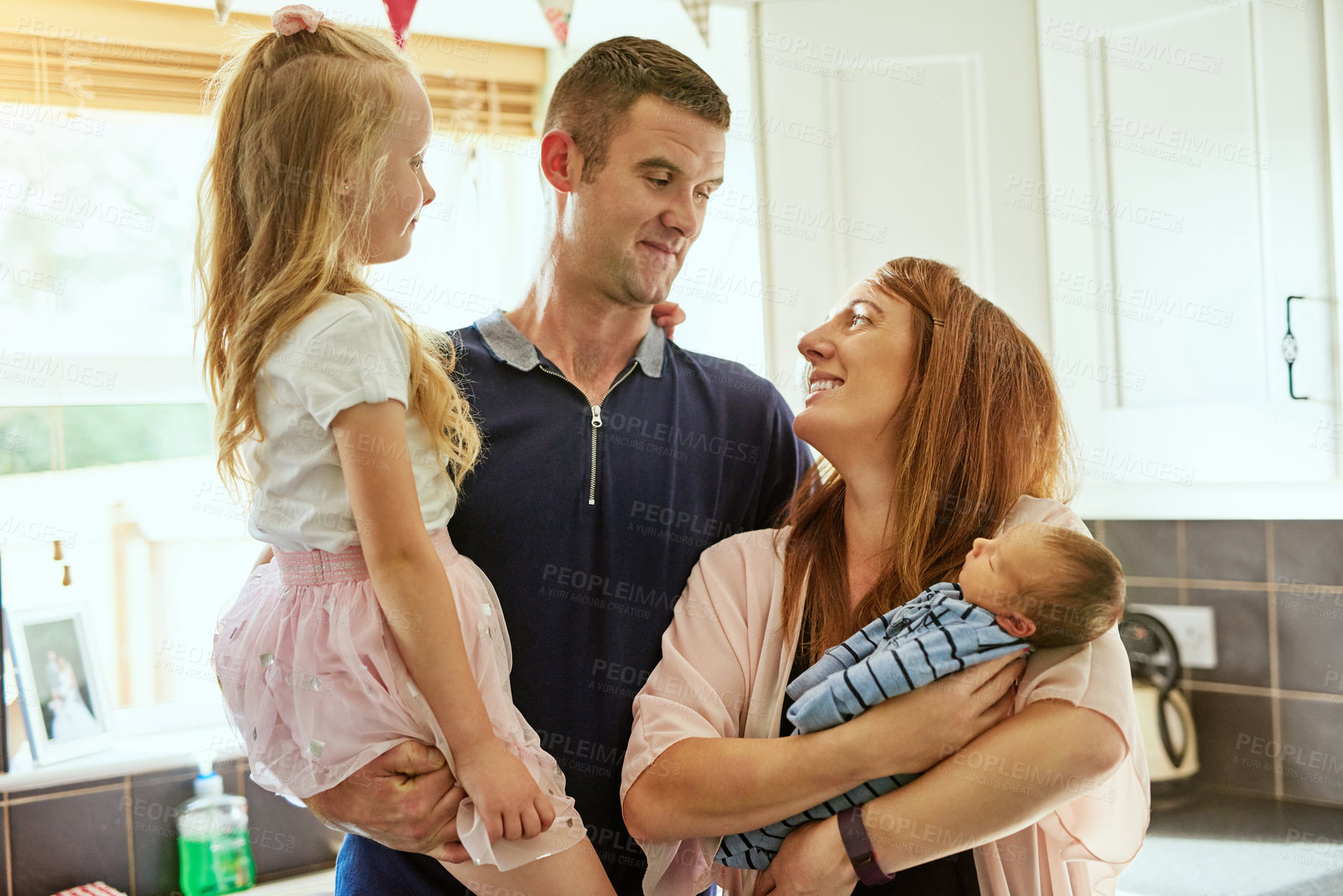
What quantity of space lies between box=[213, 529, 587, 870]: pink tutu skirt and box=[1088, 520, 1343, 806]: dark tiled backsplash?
1.87 m

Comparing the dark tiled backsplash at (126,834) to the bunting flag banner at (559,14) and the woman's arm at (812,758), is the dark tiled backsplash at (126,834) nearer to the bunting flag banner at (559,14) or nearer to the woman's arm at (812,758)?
the woman's arm at (812,758)

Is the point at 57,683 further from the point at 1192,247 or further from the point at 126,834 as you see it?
the point at 1192,247

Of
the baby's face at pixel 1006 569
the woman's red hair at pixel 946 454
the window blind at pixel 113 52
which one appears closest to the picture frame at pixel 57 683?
the window blind at pixel 113 52

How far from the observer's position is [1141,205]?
6.81 ft

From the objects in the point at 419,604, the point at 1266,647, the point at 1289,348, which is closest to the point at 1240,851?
the point at 1266,647

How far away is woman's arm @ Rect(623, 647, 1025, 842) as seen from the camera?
3.59 ft

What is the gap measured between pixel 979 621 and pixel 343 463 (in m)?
0.71

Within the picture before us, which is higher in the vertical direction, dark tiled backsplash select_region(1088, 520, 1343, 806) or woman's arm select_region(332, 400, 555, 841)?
woman's arm select_region(332, 400, 555, 841)

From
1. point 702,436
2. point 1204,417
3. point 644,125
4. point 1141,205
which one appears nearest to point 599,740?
point 702,436

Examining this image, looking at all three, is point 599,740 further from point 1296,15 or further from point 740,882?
point 1296,15

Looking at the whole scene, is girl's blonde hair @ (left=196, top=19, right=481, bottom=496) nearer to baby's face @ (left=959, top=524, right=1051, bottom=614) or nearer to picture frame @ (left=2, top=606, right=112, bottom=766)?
baby's face @ (left=959, top=524, right=1051, bottom=614)

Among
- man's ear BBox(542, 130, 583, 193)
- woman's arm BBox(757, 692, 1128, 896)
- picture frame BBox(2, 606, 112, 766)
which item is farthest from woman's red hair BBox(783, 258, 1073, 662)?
picture frame BBox(2, 606, 112, 766)

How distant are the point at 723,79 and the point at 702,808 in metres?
1.79

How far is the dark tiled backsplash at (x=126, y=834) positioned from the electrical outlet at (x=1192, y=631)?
2004mm
